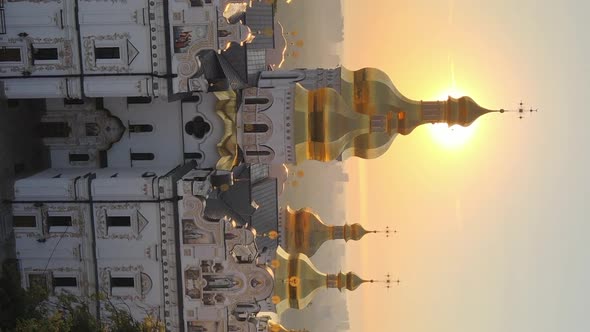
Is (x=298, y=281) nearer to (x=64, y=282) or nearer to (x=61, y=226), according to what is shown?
(x=64, y=282)

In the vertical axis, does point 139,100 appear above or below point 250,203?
above

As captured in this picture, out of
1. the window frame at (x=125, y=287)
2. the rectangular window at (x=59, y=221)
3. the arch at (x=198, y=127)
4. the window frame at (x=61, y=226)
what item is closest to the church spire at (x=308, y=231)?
the arch at (x=198, y=127)

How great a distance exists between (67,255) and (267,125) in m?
4.88

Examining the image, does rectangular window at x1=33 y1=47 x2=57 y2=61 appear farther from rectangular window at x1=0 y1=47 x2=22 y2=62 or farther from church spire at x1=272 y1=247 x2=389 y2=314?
church spire at x1=272 y1=247 x2=389 y2=314

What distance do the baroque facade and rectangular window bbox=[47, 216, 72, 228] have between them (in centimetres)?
3

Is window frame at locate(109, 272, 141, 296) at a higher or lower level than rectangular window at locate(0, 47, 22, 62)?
lower

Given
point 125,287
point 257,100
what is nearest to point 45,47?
point 257,100

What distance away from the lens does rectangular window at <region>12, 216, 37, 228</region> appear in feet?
42.4

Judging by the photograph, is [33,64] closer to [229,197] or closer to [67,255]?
[67,255]

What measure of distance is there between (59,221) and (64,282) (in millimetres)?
1280

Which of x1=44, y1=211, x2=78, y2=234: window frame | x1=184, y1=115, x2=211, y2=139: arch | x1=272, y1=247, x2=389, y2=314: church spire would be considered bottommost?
x1=272, y1=247, x2=389, y2=314: church spire

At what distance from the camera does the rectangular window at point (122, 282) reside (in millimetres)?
12867

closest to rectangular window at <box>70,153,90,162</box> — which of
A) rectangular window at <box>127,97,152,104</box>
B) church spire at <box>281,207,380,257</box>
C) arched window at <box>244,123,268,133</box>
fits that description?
rectangular window at <box>127,97,152,104</box>

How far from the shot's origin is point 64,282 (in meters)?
13.0
